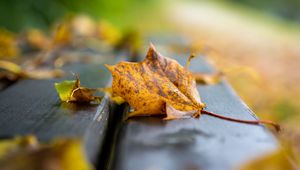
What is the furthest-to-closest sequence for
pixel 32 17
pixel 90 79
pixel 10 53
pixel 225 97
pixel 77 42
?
pixel 32 17 → pixel 77 42 → pixel 10 53 → pixel 90 79 → pixel 225 97

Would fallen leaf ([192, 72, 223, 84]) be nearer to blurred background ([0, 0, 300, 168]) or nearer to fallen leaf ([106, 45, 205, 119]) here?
blurred background ([0, 0, 300, 168])

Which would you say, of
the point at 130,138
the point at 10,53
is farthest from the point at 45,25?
the point at 130,138

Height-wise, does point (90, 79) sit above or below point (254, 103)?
above

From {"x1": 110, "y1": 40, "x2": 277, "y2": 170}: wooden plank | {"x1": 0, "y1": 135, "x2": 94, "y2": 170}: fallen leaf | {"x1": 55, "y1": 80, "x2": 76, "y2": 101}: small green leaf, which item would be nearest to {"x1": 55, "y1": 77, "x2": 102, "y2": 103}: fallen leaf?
{"x1": 55, "y1": 80, "x2": 76, "y2": 101}: small green leaf

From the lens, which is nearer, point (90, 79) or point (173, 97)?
point (173, 97)

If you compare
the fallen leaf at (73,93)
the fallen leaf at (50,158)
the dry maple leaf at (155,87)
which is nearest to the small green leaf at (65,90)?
the fallen leaf at (73,93)

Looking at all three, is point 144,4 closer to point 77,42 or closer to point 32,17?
point 32,17
